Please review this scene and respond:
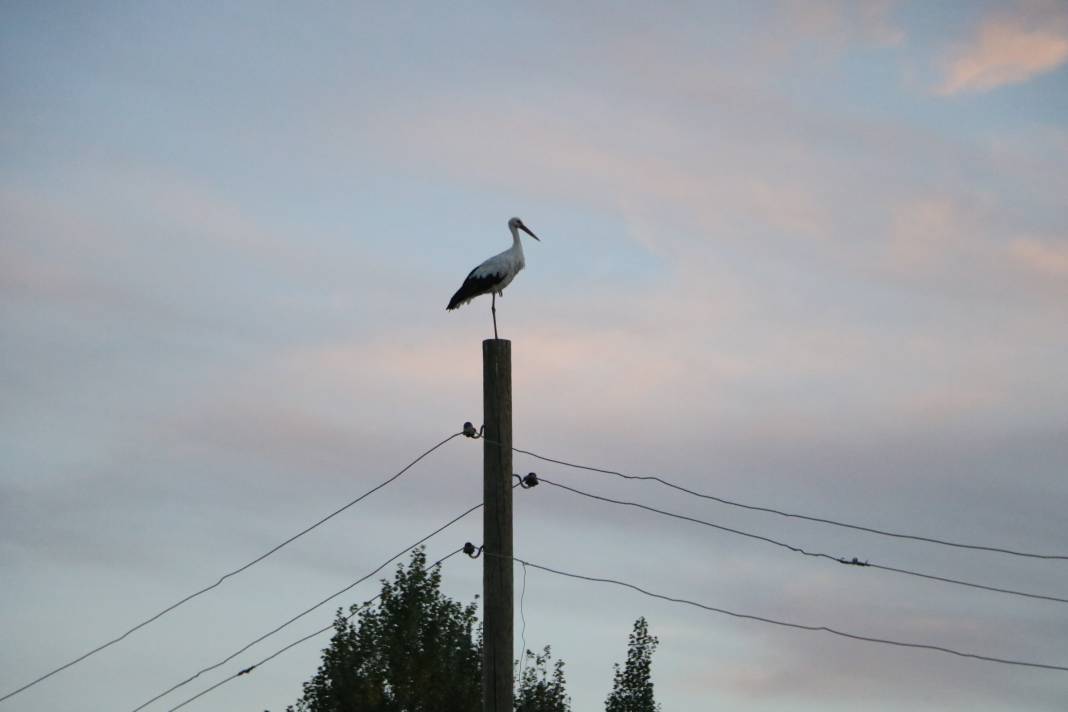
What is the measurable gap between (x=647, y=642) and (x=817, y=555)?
76.2 feet

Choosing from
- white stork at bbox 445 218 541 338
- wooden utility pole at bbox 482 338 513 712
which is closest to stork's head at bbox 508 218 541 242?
white stork at bbox 445 218 541 338

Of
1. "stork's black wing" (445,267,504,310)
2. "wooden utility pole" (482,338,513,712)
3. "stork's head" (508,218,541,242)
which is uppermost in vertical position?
"stork's head" (508,218,541,242)

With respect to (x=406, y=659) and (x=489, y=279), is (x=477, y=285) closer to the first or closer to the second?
(x=489, y=279)

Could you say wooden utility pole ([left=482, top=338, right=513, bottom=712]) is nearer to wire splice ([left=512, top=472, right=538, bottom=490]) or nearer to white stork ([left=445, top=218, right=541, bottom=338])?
wire splice ([left=512, top=472, right=538, bottom=490])

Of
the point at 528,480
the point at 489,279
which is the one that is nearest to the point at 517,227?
the point at 489,279

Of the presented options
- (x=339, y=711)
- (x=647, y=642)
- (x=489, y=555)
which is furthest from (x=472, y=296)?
(x=647, y=642)

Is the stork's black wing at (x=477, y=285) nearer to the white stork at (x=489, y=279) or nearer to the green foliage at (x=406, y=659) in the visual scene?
the white stork at (x=489, y=279)

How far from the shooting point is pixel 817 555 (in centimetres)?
1383

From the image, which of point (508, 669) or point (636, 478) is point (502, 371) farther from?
point (508, 669)

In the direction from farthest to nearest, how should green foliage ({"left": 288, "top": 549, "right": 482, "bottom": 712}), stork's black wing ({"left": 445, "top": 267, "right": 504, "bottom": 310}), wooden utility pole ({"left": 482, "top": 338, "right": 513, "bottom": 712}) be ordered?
green foliage ({"left": 288, "top": 549, "right": 482, "bottom": 712}) → stork's black wing ({"left": 445, "top": 267, "right": 504, "bottom": 310}) → wooden utility pole ({"left": 482, "top": 338, "right": 513, "bottom": 712})

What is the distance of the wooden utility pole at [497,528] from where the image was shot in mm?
11922

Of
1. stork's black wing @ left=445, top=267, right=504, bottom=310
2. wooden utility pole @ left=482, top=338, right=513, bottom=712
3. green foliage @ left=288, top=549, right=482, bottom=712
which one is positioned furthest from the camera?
green foliage @ left=288, top=549, right=482, bottom=712

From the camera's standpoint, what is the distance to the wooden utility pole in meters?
11.9

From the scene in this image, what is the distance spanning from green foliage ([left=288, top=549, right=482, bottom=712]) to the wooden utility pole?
20.3 meters
